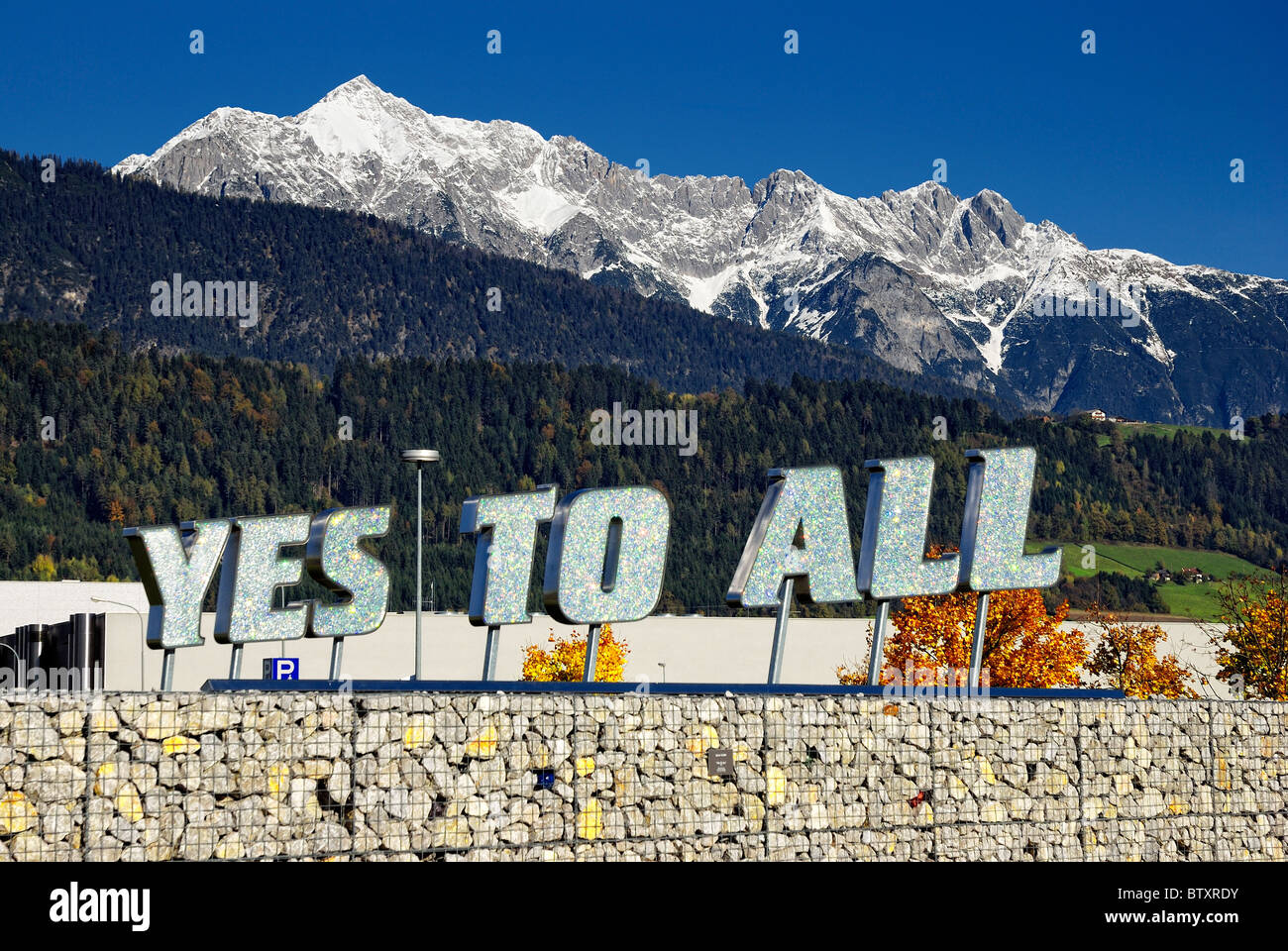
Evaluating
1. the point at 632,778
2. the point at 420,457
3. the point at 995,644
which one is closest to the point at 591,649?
the point at 632,778

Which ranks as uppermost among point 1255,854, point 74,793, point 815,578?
point 815,578

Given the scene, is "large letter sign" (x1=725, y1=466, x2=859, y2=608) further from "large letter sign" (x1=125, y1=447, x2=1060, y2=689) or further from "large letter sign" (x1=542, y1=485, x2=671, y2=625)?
"large letter sign" (x1=542, y1=485, x2=671, y2=625)

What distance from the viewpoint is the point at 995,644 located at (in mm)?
73688

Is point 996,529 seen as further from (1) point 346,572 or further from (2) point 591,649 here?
(1) point 346,572

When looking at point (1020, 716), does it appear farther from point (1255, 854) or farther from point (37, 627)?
point (37, 627)

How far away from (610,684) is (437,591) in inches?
5782

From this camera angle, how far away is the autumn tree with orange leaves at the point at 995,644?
72.2 m

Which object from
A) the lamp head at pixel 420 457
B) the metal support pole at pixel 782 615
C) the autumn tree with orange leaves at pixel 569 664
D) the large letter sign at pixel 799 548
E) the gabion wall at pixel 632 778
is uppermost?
the lamp head at pixel 420 457

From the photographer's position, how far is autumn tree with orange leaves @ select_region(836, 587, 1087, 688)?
237 feet

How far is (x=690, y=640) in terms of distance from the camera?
A: 103312mm

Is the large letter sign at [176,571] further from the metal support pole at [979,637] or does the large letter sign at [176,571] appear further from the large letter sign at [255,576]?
the metal support pole at [979,637]

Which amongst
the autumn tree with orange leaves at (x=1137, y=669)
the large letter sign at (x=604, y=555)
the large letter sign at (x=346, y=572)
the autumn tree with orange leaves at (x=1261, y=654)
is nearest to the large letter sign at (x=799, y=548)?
the large letter sign at (x=604, y=555)

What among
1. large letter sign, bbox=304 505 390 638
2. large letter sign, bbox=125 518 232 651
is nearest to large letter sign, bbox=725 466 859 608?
large letter sign, bbox=304 505 390 638

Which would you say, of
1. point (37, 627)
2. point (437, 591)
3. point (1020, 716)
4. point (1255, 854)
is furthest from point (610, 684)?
point (437, 591)
